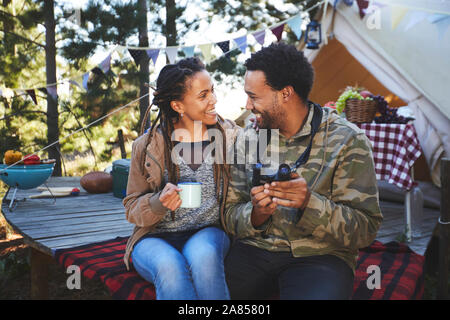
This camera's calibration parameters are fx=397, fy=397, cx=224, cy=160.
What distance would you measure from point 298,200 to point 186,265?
1.98 ft

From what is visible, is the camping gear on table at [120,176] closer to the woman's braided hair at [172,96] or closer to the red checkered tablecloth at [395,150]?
the woman's braided hair at [172,96]

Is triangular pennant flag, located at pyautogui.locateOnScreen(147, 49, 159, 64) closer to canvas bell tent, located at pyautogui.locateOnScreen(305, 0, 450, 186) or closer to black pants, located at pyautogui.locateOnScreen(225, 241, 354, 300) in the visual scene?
canvas bell tent, located at pyautogui.locateOnScreen(305, 0, 450, 186)

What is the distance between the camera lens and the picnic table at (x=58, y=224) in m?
3.00

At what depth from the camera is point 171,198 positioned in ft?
5.88

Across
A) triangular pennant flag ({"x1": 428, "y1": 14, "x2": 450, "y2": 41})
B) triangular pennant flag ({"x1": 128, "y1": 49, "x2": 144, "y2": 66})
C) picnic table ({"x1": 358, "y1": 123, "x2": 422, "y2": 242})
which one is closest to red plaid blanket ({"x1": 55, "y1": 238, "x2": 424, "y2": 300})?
picnic table ({"x1": 358, "y1": 123, "x2": 422, "y2": 242})

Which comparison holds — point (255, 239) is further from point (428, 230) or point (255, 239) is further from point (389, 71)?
point (389, 71)

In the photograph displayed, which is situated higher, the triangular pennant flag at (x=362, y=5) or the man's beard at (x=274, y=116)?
the triangular pennant flag at (x=362, y=5)

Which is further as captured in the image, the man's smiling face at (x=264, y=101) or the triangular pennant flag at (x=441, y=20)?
the triangular pennant flag at (x=441, y=20)

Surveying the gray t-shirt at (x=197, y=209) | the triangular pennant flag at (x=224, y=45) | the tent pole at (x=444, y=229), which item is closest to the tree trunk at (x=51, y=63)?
the triangular pennant flag at (x=224, y=45)

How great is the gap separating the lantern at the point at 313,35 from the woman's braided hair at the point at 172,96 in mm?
3227

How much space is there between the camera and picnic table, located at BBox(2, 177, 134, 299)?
3002mm

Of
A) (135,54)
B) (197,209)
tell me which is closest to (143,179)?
(197,209)

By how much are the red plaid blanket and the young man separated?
1.44 feet
